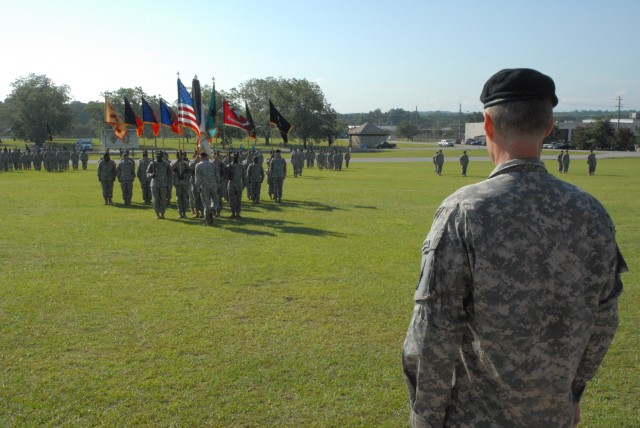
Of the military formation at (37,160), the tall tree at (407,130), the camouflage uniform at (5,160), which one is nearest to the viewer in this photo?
the camouflage uniform at (5,160)

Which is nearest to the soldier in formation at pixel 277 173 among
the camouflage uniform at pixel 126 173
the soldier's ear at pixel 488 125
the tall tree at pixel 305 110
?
the camouflage uniform at pixel 126 173

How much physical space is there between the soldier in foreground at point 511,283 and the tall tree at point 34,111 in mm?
87569

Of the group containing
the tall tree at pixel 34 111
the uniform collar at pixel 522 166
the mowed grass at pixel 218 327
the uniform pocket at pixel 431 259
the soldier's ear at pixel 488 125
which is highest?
the tall tree at pixel 34 111

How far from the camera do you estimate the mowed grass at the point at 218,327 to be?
186 inches

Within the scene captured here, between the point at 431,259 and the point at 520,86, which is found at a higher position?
the point at 520,86

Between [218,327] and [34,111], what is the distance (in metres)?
85.9

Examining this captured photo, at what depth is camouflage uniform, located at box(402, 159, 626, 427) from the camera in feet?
7.00

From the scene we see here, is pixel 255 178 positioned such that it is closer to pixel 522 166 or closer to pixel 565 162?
pixel 522 166

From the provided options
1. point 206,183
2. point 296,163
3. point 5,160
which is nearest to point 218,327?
point 206,183

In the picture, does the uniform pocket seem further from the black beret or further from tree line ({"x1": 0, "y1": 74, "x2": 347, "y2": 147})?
tree line ({"x1": 0, "y1": 74, "x2": 347, "y2": 147})

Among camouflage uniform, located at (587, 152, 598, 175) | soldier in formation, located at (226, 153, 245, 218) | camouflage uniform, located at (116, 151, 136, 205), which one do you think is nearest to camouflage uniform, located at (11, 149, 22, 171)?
camouflage uniform, located at (116, 151, 136, 205)

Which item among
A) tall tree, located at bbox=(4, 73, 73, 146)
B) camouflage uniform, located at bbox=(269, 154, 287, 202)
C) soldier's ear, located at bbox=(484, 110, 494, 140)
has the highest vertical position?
tall tree, located at bbox=(4, 73, 73, 146)

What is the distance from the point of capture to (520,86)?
7.08 feet

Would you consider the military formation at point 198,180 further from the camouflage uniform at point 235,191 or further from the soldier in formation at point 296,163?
the soldier in formation at point 296,163
